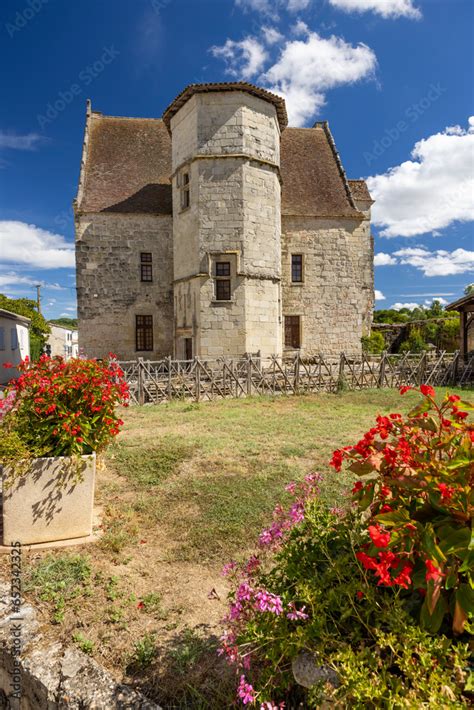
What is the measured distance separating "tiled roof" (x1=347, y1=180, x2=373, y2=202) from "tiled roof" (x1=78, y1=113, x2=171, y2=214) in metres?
10.8

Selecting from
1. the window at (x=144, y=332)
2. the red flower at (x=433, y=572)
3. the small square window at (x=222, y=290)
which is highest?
the small square window at (x=222, y=290)

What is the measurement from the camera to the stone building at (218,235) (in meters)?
15.4

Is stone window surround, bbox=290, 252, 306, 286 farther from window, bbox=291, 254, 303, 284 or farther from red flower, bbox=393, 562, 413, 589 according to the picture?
red flower, bbox=393, 562, 413, 589

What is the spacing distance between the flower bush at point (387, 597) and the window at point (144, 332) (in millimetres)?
18265

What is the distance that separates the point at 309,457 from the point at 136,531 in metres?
3.60

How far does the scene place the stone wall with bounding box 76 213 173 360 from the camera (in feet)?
62.3

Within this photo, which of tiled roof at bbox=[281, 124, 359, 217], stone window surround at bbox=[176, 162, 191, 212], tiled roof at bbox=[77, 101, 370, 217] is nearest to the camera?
stone window surround at bbox=[176, 162, 191, 212]

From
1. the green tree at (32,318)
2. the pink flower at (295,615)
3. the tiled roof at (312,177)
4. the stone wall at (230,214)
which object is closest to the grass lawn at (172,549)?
the pink flower at (295,615)

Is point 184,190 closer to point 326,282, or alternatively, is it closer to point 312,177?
point 312,177

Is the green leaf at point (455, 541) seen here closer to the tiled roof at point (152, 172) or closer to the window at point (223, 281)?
the window at point (223, 281)

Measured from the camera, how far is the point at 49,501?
4086 millimetres

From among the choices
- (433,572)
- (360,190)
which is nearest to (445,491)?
(433,572)

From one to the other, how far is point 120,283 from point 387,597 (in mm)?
19298

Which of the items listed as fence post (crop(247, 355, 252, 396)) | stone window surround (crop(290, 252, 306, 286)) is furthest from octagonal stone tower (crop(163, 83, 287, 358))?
stone window surround (crop(290, 252, 306, 286))
